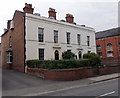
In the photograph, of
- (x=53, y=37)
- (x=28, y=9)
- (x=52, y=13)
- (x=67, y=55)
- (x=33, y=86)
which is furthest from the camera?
(x=52, y=13)

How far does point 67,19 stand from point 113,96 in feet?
71.6

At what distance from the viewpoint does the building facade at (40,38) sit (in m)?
20.8

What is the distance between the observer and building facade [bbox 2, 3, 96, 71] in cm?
2080

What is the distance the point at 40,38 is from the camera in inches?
871

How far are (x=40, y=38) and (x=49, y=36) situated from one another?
164 centimetres

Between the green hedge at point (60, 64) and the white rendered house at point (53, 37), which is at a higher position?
the white rendered house at point (53, 37)

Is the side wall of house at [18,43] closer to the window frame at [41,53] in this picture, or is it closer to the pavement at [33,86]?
the window frame at [41,53]

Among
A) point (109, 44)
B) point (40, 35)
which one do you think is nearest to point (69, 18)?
point (40, 35)

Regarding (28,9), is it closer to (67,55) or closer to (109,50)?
(67,55)

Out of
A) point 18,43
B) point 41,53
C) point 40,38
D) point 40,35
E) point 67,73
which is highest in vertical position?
point 40,35

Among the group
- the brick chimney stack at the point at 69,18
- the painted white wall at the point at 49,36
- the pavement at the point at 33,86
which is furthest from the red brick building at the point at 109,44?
the pavement at the point at 33,86

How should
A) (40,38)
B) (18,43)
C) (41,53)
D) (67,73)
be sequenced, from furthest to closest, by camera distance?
(18,43)
(40,38)
(41,53)
(67,73)

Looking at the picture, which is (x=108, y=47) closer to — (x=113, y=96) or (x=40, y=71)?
(x=40, y=71)

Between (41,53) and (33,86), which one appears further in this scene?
(41,53)
